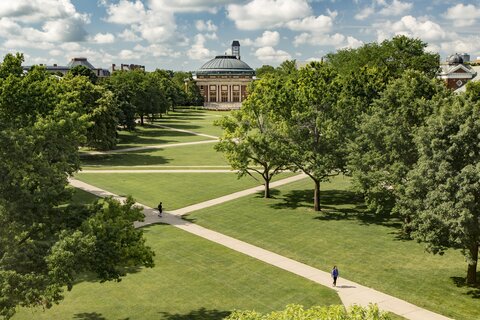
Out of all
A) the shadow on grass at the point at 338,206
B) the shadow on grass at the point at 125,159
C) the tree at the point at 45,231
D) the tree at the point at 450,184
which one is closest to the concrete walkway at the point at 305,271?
the tree at the point at 450,184

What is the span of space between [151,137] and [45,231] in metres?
72.6

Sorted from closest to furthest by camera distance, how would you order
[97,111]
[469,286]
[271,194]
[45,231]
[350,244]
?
[45,231] < [469,286] < [350,244] < [271,194] < [97,111]

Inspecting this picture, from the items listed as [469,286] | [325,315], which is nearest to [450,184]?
[469,286]

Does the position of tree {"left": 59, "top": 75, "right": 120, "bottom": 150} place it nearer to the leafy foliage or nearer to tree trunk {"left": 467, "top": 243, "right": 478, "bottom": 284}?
tree trunk {"left": 467, "top": 243, "right": 478, "bottom": 284}

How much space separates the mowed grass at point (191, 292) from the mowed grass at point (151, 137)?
51.6 metres

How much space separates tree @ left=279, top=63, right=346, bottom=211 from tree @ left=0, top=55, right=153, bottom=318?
2239 centimetres

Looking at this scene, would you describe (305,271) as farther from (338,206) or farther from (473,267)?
(338,206)

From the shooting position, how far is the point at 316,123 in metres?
38.7

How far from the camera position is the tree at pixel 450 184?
914 inches

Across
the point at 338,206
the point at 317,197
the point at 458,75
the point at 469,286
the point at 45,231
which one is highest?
the point at 458,75

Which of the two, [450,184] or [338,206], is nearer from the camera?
[450,184]

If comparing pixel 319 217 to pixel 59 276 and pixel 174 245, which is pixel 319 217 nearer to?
pixel 174 245

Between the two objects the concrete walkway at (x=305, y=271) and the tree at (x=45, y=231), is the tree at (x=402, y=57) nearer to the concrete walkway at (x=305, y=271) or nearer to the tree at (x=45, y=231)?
the concrete walkway at (x=305, y=271)

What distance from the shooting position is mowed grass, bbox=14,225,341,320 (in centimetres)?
2288
